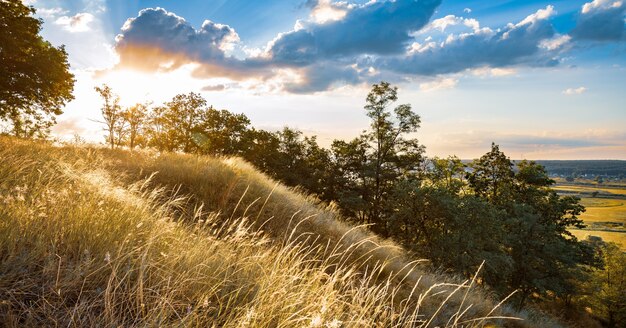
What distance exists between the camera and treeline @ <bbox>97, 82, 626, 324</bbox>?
80.2 feet

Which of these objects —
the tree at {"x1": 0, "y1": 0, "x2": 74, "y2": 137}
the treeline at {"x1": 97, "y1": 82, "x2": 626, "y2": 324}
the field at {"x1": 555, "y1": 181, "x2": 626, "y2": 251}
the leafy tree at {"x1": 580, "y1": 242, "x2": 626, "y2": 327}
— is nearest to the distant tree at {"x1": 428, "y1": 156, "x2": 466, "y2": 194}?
the treeline at {"x1": 97, "y1": 82, "x2": 626, "y2": 324}

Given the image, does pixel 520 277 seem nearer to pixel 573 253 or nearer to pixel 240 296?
pixel 573 253

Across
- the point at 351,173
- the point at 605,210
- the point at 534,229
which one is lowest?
the point at 605,210

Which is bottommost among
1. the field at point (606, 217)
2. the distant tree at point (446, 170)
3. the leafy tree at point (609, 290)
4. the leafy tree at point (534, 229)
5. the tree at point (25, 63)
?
the field at point (606, 217)

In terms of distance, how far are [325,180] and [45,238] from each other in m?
35.7

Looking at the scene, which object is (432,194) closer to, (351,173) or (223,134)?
(351,173)

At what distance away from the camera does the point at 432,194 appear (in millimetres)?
25844

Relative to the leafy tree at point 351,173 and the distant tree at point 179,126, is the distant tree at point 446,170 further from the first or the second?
the distant tree at point 179,126

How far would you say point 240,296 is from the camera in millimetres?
3129

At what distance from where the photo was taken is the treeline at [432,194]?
24447 millimetres

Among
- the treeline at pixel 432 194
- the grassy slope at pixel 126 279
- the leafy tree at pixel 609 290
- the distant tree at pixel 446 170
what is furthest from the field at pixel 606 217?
the grassy slope at pixel 126 279

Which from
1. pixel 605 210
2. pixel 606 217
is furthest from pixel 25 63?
pixel 605 210

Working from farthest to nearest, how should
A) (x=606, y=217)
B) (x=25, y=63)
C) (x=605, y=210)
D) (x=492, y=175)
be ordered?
1. (x=605, y=210)
2. (x=606, y=217)
3. (x=492, y=175)
4. (x=25, y=63)

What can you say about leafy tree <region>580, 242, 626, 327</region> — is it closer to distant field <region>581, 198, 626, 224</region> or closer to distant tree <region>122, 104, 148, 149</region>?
distant tree <region>122, 104, 148, 149</region>
